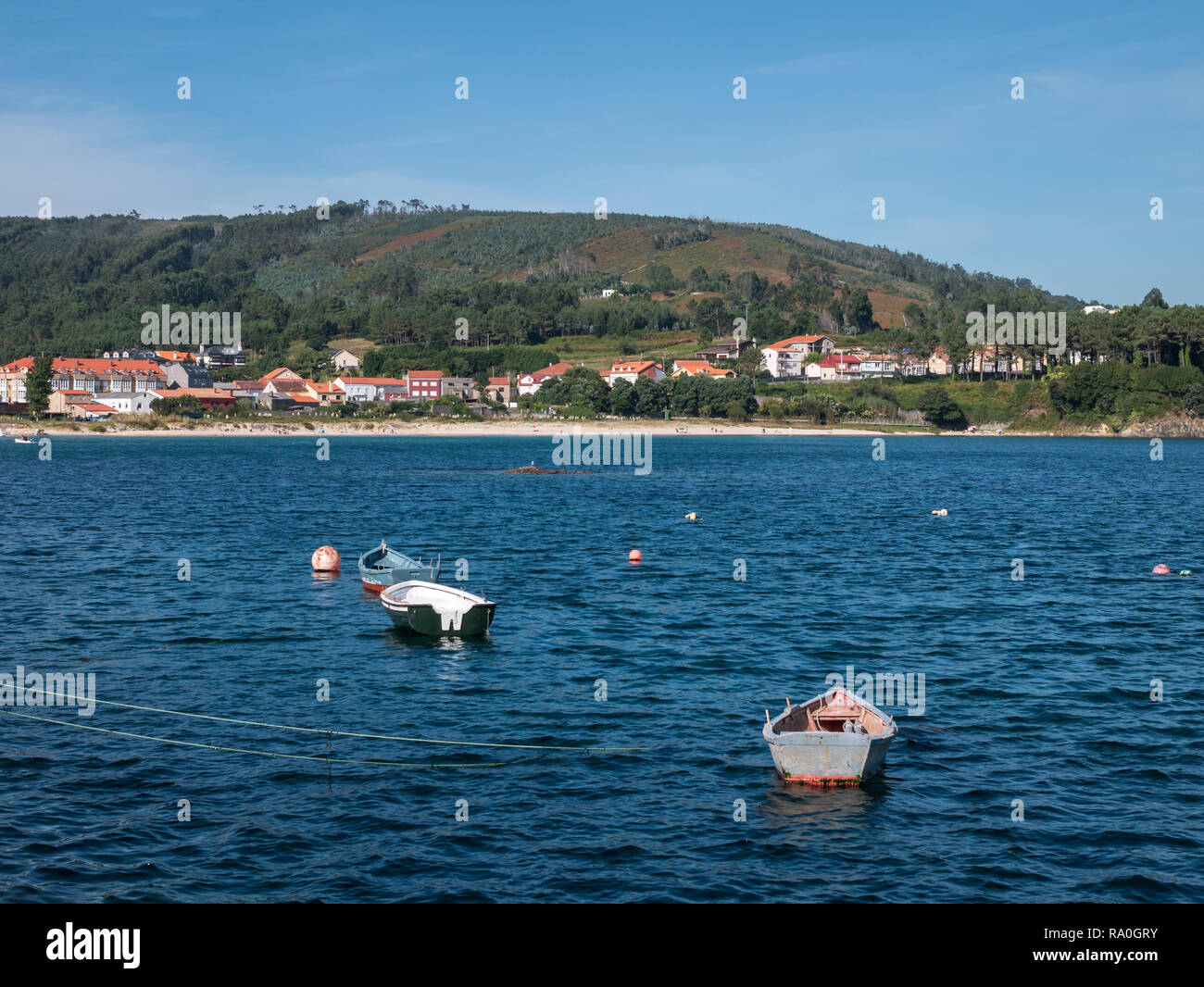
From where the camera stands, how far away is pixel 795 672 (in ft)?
103

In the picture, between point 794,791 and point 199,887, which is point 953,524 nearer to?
point 794,791

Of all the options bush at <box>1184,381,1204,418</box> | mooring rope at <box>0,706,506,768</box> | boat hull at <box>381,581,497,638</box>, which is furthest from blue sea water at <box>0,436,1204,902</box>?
bush at <box>1184,381,1204,418</box>

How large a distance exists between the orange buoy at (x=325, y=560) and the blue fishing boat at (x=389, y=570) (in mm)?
4293

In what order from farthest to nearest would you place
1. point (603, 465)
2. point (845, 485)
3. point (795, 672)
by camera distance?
A: point (603, 465) < point (845, 485) < point (795, 672)

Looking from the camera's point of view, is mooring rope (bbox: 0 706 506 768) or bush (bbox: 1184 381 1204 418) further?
bush (bbox: 1184 381 1204 418)

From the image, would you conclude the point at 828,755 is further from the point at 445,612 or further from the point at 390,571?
the point at 390,571

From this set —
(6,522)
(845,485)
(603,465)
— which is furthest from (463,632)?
(603,465)

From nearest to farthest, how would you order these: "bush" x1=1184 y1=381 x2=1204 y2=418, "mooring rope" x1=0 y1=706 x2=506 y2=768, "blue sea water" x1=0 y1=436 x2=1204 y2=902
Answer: "blue sea water" x1=0 y1=436 x2=1204 y2=902, "mooring rope" x1=0 y1=706 x2=506 y2=768, "bush" x1=1184 y1=381 x2=1204 y2=418

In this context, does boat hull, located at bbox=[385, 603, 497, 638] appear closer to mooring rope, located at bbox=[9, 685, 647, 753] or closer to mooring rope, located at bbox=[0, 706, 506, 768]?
mooring rope, located at bbox=[9, 685, 647, 753]

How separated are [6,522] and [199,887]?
5853 centimetres

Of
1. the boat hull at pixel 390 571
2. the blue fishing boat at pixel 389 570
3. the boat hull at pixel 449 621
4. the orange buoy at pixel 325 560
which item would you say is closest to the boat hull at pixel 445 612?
the boat hull at pixel 449 621

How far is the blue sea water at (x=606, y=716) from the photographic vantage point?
1855cm

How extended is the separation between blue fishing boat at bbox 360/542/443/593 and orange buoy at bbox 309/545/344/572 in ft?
14.1

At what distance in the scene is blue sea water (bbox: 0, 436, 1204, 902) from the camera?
18547mm
